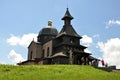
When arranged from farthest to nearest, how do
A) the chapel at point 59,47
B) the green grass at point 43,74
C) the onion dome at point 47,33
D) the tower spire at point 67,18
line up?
the onion dome at point 47,33
the tower spire at point 67,18
the chapel at point 59,47
the green grass at point 43,74

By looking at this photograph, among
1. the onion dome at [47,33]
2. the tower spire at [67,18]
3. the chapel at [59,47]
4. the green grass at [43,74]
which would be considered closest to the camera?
the green grass at [43,74]

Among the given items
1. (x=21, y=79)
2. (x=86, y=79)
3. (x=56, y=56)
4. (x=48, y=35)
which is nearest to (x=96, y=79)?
(x=86, y=79)

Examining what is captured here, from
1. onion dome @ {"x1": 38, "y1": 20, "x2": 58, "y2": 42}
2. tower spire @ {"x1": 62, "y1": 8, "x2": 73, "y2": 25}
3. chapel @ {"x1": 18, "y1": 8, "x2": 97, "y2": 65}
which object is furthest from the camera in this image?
onion dome @ {"x1": 38, "y1": 20, "x2": 58, "y2": 42}

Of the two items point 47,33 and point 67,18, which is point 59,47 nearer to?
point 67,18

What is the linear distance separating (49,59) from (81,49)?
28.0 feet

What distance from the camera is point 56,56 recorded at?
59.9m

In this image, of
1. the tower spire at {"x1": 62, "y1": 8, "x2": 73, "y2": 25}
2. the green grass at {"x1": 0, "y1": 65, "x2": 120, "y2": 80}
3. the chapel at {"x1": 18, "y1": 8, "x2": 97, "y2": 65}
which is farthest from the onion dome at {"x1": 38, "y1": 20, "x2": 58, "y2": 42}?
the green grass at {"x1": 0, "y1": 65, "x2": 120, "y2": 80}

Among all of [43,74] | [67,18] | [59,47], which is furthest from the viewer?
[67,18]

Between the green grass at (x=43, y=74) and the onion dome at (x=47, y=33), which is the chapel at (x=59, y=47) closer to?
the onion dome at (x=47, y=33)

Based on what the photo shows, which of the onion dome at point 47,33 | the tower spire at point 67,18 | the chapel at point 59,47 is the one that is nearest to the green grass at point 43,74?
the chapel at point 59,47

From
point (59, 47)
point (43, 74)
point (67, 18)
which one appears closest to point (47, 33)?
point (67, 18)

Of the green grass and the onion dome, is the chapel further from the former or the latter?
the green grass

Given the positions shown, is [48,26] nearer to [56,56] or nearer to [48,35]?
[48,35]

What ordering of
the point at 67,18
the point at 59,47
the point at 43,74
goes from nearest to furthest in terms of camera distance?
the point at 43,74 → the point at 59,47 → the point at 67,18
